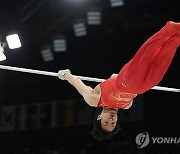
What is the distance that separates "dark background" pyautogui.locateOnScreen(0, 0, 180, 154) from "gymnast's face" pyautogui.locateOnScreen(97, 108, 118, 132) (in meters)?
2.26

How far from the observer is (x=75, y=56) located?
7.41m

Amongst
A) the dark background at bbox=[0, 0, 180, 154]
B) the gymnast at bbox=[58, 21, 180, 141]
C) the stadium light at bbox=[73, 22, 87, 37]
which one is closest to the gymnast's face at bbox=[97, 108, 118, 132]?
the gymnast at bbox=[58, 21, 180, 141]

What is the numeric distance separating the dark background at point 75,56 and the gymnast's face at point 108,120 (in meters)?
2.26

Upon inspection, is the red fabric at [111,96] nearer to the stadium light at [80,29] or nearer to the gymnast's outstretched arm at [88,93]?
the gymnast's outstretched arm at [88,93]

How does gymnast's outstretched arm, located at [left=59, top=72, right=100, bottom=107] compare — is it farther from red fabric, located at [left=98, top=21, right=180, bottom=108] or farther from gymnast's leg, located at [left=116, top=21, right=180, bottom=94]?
gymnast's leg, located at [left=116, top=21, right=180, bottom=94]

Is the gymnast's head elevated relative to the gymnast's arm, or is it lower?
lower

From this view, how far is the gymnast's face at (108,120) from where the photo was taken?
387 cm

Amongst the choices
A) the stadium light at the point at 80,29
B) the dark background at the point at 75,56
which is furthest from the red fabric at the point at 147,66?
the stadium light at the point at 80,29

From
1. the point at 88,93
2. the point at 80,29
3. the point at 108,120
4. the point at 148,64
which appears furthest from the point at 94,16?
the point at 108,120

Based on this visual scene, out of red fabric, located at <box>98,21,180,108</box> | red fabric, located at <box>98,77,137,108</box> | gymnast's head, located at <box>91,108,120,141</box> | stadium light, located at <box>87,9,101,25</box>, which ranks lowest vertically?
gymnast's head, located at <box>91,108,120,141</box>

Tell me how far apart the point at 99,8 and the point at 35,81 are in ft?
5.45

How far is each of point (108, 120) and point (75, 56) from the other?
3642 mm

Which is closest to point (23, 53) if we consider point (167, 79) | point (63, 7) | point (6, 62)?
point (6, 62)

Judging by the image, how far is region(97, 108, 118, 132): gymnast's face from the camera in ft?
12.7
